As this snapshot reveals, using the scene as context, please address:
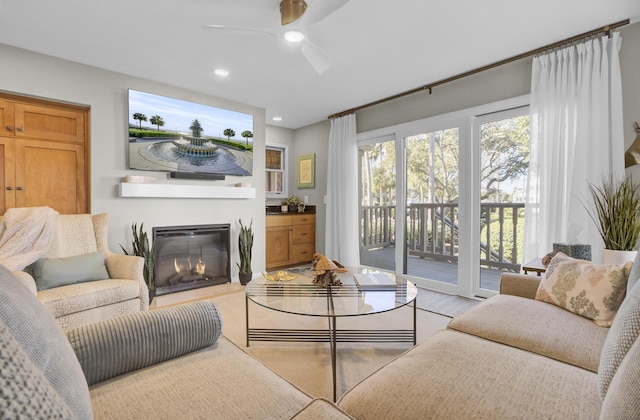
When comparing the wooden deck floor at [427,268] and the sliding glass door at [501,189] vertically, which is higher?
the sliding glass door at [501,189]

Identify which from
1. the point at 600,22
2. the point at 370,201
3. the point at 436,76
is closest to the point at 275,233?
the point at 370,201

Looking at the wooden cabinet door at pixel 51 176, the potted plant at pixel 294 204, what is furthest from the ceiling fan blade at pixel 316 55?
the potted plant at pixel 294 204

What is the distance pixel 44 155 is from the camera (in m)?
2.81

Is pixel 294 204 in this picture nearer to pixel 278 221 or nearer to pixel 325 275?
pixel 278 221

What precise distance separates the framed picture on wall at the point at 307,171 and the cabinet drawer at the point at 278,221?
0.73 meters

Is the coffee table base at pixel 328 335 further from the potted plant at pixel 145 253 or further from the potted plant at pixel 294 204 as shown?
the potted plant at pixel 294 204

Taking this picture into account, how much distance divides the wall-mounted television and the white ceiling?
0.30 metres

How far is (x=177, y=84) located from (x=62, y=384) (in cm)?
346

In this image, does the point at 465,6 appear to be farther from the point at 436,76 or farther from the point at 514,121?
the point at 514,121

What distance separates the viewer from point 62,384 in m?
0.56

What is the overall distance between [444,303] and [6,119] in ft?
14.1

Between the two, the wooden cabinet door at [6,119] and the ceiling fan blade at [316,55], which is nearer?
the ceiling fan blade at [316,55]

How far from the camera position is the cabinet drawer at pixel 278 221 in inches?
177

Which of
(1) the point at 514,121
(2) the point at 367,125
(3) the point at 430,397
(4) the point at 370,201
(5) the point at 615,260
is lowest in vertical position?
(3) the point at 430,397
